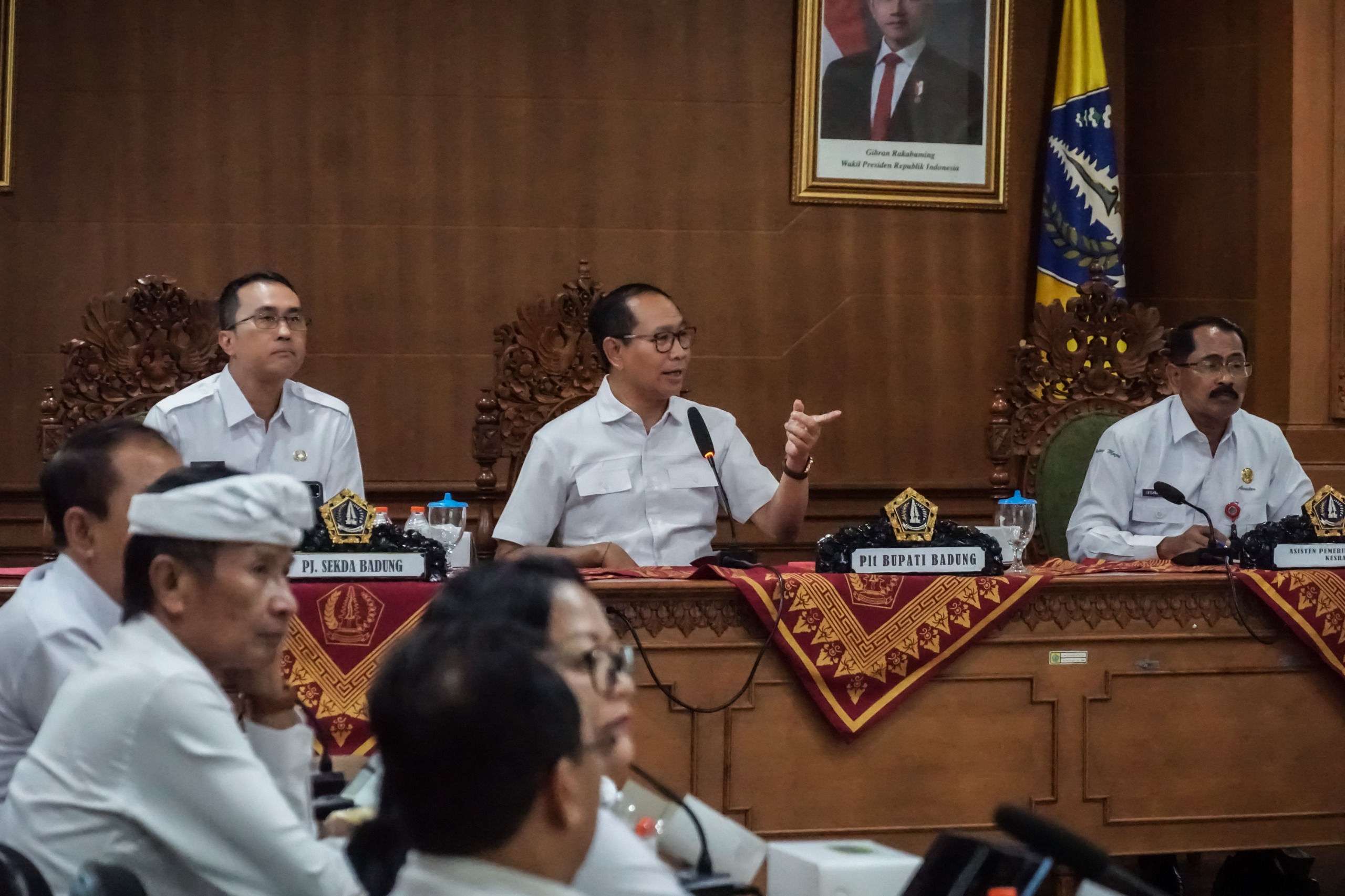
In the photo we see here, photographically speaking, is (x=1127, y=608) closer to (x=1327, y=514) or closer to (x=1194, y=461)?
(x=1327, y=514)

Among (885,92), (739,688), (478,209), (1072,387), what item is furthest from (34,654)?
(885,92)

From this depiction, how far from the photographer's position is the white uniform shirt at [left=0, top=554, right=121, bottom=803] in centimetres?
206

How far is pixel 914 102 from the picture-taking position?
5.96 m

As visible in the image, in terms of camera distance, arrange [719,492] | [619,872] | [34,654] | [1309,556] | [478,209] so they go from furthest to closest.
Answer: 1. [478,209]
2. [719,492]
3. [1309,556]
4. [34,654]
5. [619,872]

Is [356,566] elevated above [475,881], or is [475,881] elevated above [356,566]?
[356,566]

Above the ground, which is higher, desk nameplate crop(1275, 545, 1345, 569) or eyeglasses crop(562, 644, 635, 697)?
desk nameplate crop(1275, 545, 1345, 569)

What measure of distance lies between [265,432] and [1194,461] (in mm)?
2594

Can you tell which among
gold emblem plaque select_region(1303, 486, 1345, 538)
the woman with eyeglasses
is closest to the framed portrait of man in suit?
gold emblem plaque select_region(1303, 486, 1345, 538)

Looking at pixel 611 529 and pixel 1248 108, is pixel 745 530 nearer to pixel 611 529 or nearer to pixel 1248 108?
pixel 611 529

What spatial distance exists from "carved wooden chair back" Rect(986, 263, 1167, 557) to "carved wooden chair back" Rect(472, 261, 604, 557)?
1279 millimetres

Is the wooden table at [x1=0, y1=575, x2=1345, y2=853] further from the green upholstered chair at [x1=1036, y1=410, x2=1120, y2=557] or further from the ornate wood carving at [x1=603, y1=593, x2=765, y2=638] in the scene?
the green upholstered chair at [x1=1036, y1=410, x2=1120, y2=557]

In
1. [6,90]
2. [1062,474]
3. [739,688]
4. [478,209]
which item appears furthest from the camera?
[478,209]

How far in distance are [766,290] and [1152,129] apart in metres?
1.73

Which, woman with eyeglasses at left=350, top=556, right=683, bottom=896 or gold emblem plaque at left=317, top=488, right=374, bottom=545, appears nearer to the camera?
woman with eyeglasses at left=350, top=556, right=683, bottom=896
